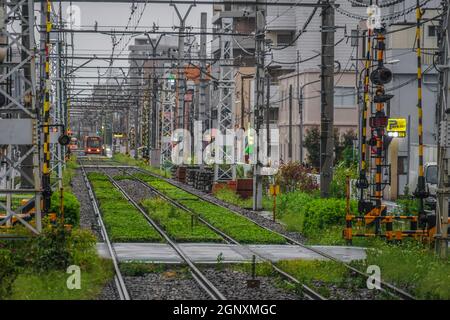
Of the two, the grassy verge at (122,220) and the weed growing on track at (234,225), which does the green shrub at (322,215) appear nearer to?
the weed growing on track at (234,225)

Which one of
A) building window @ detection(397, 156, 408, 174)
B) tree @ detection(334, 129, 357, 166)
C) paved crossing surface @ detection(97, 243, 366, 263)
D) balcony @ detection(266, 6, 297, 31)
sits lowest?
paved crossing surface @ detection(97, 243, 366, 263)

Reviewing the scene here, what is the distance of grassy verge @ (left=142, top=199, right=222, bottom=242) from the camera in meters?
26.3

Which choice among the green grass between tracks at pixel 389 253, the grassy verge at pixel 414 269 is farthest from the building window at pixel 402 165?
the grassy verge at pixel 414 269

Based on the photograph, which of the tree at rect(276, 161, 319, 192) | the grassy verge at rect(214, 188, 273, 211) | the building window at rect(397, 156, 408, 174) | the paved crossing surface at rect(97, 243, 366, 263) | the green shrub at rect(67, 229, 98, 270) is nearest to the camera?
the green shrub at rect(67, 229, 98, 270)

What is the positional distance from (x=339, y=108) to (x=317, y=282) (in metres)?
55.9

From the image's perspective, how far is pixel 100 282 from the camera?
17500 mm

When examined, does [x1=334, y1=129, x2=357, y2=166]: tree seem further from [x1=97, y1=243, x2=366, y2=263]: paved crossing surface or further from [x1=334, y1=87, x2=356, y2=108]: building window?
[x1=97, y1=243, x2=366, y2=263]: paved crossing surface

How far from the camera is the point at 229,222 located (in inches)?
1240

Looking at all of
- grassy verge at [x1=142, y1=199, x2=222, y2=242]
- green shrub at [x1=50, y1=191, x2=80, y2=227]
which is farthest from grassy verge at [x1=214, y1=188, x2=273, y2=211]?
green shrub at [x1=50, y1=191, x2=80, y2=227]

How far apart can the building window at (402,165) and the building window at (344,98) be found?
20963 millimetres

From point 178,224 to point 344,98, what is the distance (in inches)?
1760

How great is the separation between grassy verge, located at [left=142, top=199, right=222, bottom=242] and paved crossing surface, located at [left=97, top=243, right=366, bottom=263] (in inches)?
39.6
